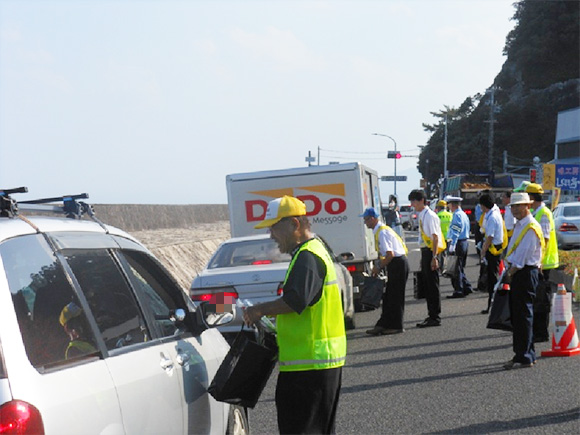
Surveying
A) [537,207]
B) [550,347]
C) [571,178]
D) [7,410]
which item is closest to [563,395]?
[550,347]

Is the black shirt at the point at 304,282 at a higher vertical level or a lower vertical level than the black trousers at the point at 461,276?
higher

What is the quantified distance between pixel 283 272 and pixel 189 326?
6539 mm

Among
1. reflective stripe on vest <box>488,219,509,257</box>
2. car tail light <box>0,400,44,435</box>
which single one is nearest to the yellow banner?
reflective stripe on vest <box>488,219,509,257</box>

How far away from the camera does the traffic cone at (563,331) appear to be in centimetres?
1081

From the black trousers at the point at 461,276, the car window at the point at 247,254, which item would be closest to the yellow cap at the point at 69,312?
the car window at the point at 247,254

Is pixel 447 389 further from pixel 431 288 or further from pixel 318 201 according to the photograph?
pixel 318 201

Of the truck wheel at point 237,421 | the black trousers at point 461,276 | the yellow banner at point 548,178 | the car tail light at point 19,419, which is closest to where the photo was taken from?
the car tail light at point 19,419

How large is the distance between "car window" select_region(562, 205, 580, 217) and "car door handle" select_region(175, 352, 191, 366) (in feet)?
94.2

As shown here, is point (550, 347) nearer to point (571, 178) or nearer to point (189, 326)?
point (189, 326)

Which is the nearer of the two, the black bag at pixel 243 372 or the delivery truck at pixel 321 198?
the black bag at pixel 243 372

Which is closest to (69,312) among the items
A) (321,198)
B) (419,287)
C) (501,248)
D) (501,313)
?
(501,313)

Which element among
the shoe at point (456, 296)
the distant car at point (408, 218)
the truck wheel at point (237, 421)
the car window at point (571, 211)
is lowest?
the distant car at point (408, 218)

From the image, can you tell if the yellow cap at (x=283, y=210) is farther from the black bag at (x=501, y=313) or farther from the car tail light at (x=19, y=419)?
the black bag at (x=501, y=313)

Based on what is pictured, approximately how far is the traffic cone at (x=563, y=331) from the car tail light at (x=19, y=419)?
8347 mm
